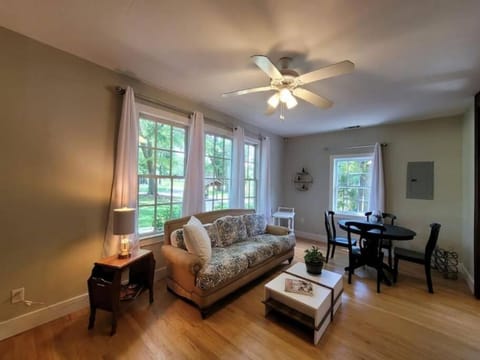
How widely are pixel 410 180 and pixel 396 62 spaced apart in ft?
9.40

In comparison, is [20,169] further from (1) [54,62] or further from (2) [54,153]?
(1) [54,62]

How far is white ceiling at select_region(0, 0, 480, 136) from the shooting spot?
151cm

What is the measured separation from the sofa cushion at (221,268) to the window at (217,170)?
1.20 m

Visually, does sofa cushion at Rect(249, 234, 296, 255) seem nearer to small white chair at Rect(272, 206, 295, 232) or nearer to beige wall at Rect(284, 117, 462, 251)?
small white chair at Rect(272, 206, 295, 232)

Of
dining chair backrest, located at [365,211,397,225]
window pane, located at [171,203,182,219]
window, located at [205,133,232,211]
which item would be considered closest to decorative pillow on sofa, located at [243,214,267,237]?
window, located at [205,133,232,211]

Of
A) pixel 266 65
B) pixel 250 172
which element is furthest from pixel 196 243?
pixel 250 172

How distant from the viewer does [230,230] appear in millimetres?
3193

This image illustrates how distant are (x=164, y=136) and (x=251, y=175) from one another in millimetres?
2257

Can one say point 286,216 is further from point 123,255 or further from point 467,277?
point 123,255

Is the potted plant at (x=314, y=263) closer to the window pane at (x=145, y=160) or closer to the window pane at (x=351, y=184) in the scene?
the window pane at (x=145, y=160)

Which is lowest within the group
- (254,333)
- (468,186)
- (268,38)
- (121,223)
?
(254,333)

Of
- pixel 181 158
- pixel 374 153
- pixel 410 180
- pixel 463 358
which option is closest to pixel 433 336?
pixel 463 358

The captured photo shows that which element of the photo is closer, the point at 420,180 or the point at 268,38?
the point at 268,38

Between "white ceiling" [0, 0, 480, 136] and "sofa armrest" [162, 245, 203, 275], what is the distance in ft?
6.90
